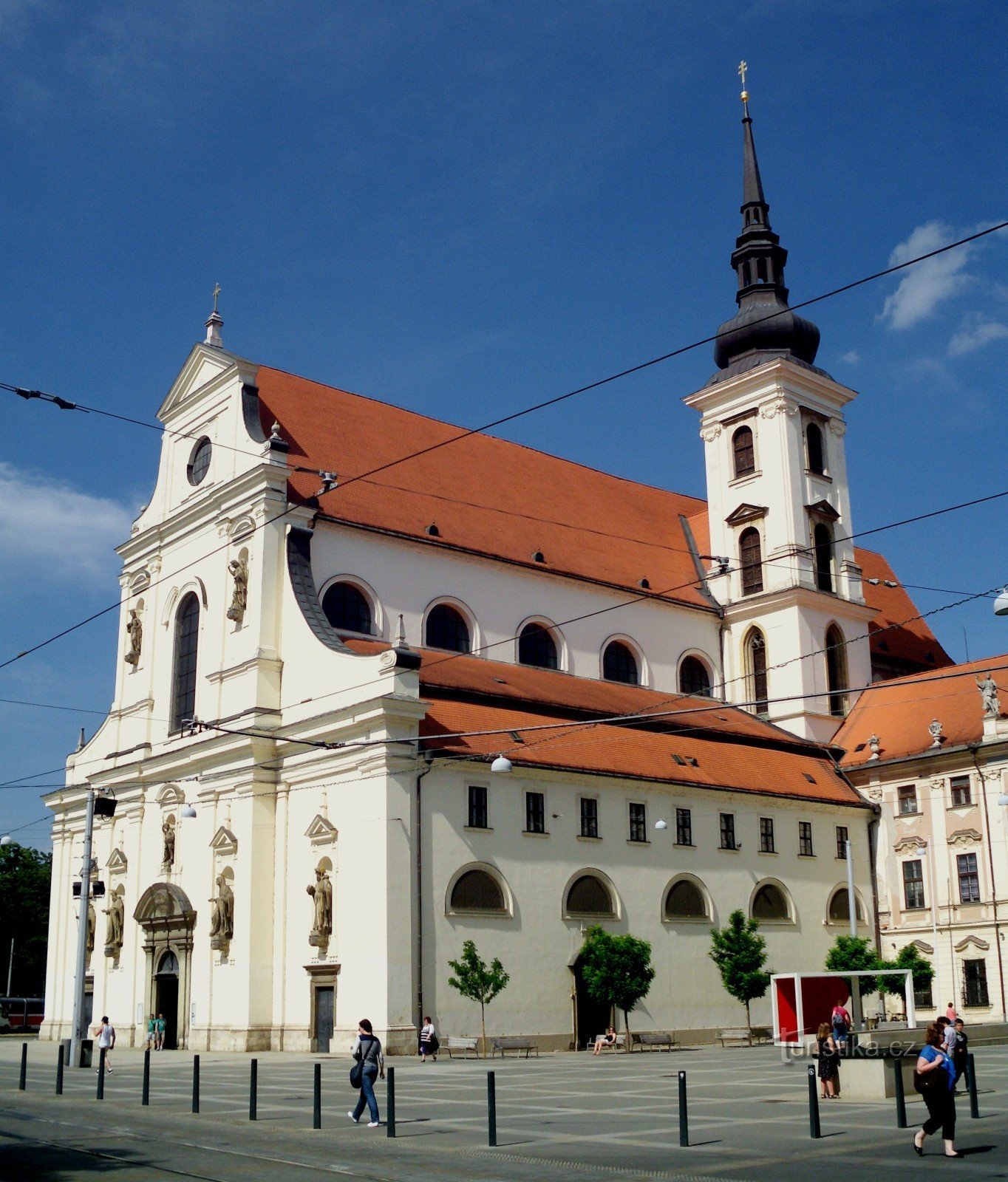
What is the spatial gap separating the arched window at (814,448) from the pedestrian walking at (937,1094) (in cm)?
4068

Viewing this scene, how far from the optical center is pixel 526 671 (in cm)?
4247

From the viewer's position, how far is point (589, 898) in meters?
37.1

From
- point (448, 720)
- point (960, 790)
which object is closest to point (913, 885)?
point (960, 790)

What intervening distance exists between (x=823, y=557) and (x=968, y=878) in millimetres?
14578

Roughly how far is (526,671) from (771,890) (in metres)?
10.1

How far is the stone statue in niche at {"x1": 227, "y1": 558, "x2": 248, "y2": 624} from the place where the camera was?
129 ft

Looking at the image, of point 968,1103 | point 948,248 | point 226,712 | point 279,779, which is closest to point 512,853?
point 279,779

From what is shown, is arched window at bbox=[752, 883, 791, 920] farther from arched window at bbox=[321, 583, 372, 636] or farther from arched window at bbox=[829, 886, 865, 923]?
arched window at bbox=[321, 583, 372, 636]

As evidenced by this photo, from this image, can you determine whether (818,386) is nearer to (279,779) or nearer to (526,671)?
(526,671)

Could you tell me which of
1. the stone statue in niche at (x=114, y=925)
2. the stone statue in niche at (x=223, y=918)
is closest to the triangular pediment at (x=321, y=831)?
the stone statue in niche at (x=223, y=918)

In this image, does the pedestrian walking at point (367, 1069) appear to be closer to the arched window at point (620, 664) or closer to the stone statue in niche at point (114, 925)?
the stone statue in niche at point (114, 925)

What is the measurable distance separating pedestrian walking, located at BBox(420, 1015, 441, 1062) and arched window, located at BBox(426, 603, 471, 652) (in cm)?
1300

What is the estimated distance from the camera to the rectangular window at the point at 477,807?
34719mm

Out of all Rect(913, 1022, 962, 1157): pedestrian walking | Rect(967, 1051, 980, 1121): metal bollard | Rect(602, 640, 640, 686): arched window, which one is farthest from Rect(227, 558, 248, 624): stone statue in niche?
Rect(913, 1022, 962, 1157): pedestrian walking
